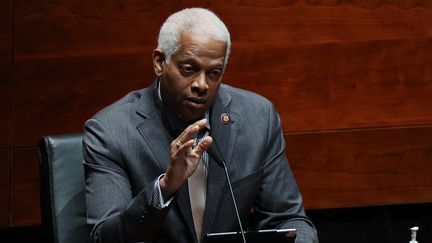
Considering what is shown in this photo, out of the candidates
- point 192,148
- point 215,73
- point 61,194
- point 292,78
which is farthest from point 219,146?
point 292,78

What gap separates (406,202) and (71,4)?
1635 mm

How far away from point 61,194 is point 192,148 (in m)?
0.44

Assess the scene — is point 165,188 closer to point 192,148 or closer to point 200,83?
point 192,148

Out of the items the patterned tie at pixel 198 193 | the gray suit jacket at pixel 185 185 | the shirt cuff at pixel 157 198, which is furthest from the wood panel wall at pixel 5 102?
the shirt cuff at pixel 157 198

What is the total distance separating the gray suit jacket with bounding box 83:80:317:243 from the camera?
2.33 meters

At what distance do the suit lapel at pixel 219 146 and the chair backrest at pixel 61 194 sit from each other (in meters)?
0.34

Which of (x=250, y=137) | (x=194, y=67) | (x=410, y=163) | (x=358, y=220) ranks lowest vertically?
(x=358, y=220)

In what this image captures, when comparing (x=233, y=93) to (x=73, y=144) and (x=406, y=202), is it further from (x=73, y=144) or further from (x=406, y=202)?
(x=406, y=202)

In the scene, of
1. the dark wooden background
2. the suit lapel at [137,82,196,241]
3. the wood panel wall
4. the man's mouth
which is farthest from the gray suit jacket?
the wood panel wall

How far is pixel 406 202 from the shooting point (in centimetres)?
381

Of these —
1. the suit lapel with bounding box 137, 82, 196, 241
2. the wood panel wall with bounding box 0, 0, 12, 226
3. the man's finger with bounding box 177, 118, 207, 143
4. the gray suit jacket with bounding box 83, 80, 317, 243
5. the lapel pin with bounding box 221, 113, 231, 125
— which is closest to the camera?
the man's finger with bounding box 177, 118, 207, 143

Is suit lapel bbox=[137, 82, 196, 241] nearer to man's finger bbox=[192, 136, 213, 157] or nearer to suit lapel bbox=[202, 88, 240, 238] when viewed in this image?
suit lapel bbox=[202, 88, 240, 238]

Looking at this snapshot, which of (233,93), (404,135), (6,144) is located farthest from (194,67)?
(404,135)

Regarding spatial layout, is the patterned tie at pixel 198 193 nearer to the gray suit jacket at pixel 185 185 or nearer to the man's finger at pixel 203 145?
the gray suit jacket at pixel 185 185
